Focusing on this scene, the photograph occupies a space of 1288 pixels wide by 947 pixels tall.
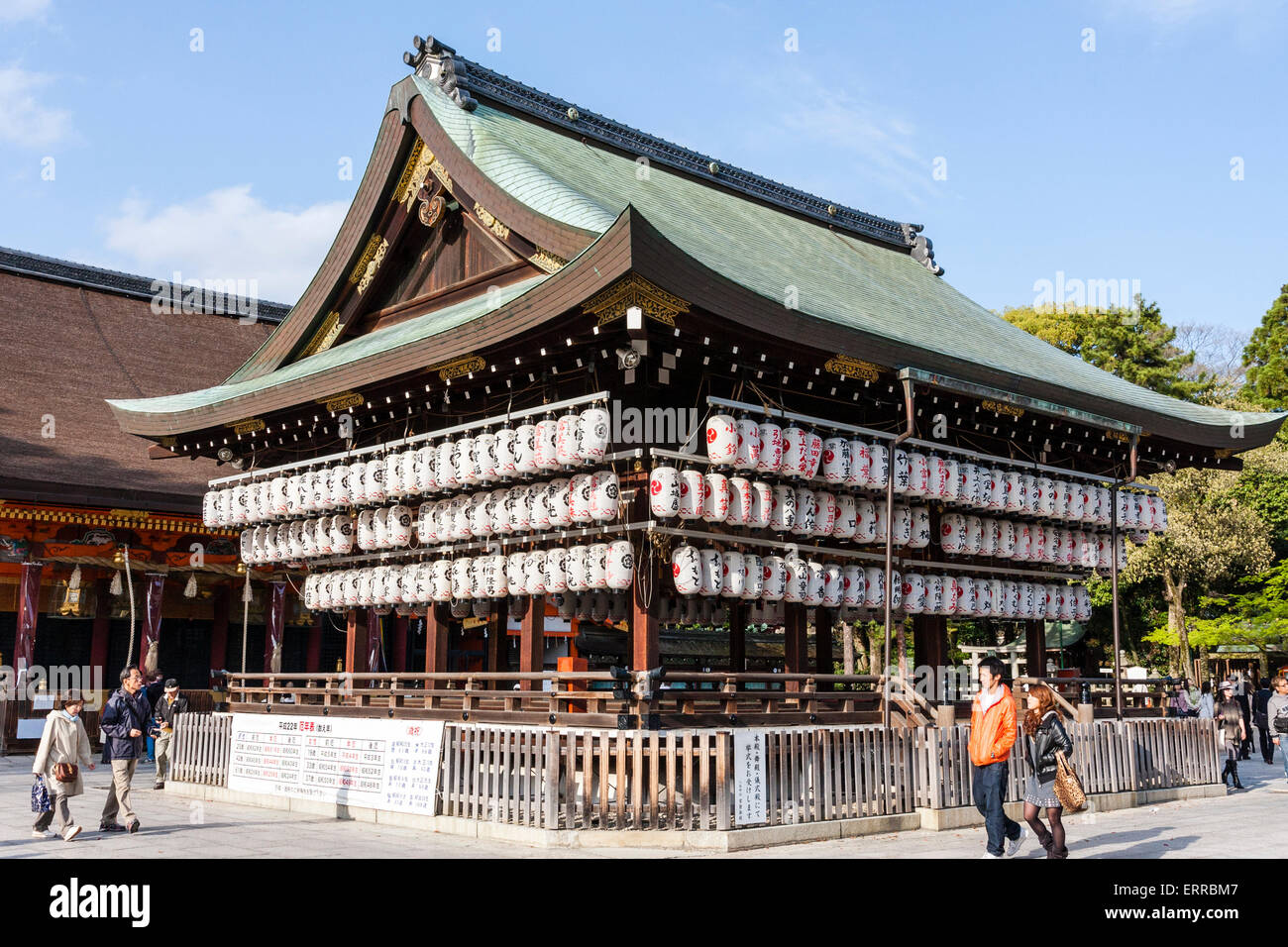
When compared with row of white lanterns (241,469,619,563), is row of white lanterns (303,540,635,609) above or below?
below

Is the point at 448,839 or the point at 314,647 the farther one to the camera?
the point at 314,647

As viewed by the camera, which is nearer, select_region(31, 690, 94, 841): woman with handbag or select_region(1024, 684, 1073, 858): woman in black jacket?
select_region(1024, 684, 1073, 858): woman in black jacket

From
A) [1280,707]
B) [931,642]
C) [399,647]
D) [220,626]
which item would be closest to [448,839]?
[931,642]

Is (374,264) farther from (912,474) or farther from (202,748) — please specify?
(912,474)

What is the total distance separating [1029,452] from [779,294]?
6551 mm

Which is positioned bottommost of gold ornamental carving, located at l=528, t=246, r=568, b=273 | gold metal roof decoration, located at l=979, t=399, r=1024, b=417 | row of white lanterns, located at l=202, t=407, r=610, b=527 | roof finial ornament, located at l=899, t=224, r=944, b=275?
row of white lanterns, located at l=202, t=407, r=610, b=527

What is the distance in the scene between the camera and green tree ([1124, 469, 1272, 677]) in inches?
1528

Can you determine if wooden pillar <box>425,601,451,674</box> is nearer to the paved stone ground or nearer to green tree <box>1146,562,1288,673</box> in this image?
the paved stone ground

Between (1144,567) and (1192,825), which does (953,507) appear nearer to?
(1192,825)

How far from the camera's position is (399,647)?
29.2m

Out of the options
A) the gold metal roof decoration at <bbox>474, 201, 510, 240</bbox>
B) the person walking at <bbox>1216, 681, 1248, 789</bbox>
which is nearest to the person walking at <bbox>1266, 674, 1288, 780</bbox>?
the person walking at <bbox>1216, 681, 1248, 789</bbox>

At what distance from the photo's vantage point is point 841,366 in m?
15.0

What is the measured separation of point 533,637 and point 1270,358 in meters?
47.8

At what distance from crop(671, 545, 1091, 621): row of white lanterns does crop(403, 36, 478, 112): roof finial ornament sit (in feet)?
30.1
